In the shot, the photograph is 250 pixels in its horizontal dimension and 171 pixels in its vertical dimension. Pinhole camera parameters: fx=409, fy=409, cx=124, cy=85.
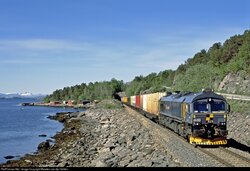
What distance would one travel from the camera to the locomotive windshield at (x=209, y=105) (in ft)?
90.6

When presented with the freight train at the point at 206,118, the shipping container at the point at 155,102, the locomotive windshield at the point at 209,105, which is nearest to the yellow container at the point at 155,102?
the shipping container at the point at 155,102

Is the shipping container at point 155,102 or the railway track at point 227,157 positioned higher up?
the shipping container at point 155,102

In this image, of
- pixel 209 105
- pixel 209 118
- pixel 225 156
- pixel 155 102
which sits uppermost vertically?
pixel 209 105

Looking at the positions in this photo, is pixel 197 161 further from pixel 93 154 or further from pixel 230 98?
pixel 230 98

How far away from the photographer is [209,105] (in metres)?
27.7

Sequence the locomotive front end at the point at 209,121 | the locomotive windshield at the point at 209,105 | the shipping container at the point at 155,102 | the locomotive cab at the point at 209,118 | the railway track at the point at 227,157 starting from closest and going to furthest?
the railway track at the point at 227,157, the locomotive front end at the point at 209,121, the locomotive cab at the point at 209,118, the locomotive windshield at the point at 209,105, the shipping container at the point at 155,102

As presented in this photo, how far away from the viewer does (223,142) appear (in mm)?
26250

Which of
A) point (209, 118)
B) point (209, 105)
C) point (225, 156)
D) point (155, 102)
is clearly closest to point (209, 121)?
point (209, 118)

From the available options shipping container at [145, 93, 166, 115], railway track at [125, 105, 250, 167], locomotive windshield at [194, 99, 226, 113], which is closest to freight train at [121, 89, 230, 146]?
locomotive windshield at [194, 99, 226, 113]

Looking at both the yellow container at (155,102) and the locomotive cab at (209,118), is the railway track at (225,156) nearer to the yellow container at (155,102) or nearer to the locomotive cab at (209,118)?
the locomotive cab at (209,118)

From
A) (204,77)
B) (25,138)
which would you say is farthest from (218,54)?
(25,138)

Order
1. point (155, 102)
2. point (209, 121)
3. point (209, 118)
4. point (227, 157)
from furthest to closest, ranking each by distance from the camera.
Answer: point (155, 102) → point (209, 118) → point (209, 121) → point (227, 157)

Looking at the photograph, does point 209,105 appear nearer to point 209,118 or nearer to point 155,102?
point 209,118

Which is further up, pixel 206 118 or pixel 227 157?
pixel 206 118
